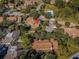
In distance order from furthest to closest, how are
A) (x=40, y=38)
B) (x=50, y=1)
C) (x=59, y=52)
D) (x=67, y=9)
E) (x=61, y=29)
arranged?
(x=50, y=1) < (x=67, y=9) < (x=61, y=29) < (x=40, y=38) < (x=59, y=52)

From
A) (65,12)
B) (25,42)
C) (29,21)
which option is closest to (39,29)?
(29,21)

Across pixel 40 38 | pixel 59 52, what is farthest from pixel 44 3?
pixel 59 52

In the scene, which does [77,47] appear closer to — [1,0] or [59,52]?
[59,52]

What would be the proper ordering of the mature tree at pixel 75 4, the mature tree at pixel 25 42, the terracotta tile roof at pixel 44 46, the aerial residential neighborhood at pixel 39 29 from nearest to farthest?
the aerial residential neighborhood at pixel 39 29, the terracotta tile roof at pixel 44 46, the mature tree at pixel 25 42, the mature tree at pixel 75 4

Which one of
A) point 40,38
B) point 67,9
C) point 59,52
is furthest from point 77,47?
point 67,9

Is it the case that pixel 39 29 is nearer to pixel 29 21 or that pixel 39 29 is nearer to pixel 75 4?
pixel 29 21

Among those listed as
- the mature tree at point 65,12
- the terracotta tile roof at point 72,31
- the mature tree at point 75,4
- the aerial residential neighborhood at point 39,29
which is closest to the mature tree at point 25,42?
the aerial residential neighborhood at point 39,29

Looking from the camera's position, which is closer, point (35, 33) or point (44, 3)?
point (35, 33)

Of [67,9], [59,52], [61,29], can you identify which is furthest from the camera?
[67,9]

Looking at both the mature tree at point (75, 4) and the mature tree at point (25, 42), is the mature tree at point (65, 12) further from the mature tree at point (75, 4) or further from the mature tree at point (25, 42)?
the mature tree at point (25, 42)
